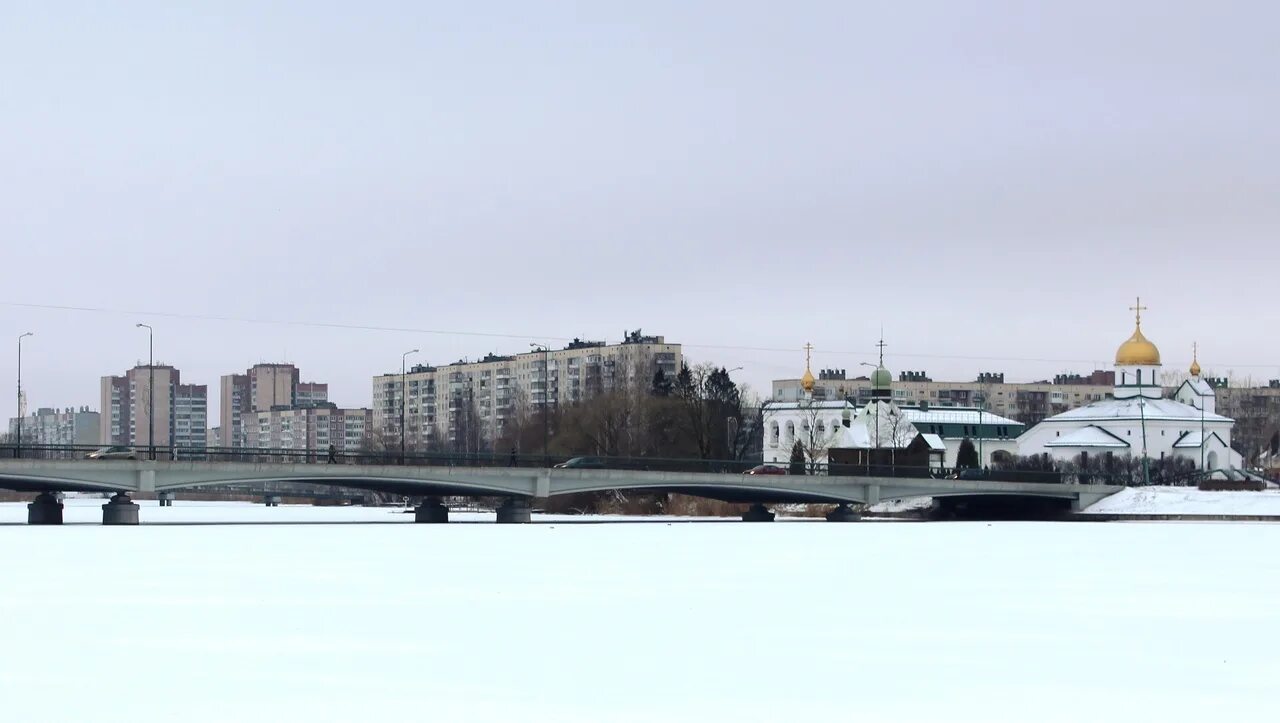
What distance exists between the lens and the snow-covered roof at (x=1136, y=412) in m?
130

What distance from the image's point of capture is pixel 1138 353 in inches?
5379

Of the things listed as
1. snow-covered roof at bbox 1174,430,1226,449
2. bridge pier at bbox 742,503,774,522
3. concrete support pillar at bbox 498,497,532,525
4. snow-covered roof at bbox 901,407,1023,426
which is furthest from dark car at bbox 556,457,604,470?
snow-covered roof at bbox 901,407,1023,426

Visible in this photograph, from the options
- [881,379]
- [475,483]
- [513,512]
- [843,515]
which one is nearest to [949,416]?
[881,379]

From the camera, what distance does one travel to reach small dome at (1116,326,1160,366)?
13662 centimetres

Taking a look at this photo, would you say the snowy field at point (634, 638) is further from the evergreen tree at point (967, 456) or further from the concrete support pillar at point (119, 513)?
the evergreen tree at point (967, 456)

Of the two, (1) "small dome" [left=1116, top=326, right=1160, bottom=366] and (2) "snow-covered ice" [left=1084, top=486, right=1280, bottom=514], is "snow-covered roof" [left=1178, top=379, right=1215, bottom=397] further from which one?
(2) "snow-covered ice" [left=1084, top=486, right=1280, bottom=514]

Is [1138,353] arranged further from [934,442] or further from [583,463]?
[583,463]

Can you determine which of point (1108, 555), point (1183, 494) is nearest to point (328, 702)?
point (1108, 555)

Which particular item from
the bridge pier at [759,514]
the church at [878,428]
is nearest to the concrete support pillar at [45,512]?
the bridge pier at [759,514]

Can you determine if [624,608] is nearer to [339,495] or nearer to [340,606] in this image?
[340,606]

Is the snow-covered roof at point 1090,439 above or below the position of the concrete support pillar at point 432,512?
above

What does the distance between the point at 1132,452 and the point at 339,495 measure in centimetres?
7443

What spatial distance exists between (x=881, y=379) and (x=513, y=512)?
208ft

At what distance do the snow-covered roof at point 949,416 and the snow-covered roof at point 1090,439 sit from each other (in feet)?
40.2
